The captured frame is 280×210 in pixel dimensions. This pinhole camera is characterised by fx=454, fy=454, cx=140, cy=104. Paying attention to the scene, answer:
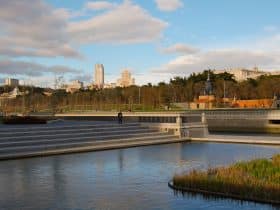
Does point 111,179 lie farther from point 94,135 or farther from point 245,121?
A: point 245,121

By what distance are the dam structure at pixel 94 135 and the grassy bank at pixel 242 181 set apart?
32.8 feet

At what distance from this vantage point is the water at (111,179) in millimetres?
11180

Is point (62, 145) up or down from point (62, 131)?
down

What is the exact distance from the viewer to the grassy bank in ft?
37.1

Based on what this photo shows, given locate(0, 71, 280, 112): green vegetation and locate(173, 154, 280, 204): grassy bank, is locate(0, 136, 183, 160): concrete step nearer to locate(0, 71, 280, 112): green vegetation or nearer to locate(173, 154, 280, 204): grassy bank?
locate(173, 154, 280, 204): grassy bank

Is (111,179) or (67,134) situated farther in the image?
(67,134)

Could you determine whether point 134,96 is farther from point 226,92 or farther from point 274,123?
point 274,123

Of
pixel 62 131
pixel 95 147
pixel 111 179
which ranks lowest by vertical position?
pixel 111 179

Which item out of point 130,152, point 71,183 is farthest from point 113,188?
point 130,152

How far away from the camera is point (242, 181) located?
39.5ft

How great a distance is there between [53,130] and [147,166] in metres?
8.81

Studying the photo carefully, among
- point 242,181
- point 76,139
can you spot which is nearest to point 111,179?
point 242,181

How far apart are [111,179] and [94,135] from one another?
1155 centimetres

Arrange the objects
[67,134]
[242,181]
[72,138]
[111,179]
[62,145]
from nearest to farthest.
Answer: [242,181], [111,179], [62,145], [72,138], [67,134]
